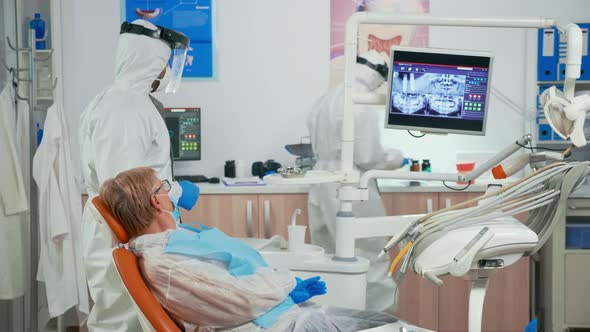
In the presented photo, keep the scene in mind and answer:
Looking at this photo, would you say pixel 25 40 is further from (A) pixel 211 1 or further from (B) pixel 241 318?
(B) pixel 241 318

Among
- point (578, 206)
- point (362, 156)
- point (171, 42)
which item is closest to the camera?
point (171, 42)

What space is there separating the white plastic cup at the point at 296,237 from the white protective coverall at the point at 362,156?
0.99 metres

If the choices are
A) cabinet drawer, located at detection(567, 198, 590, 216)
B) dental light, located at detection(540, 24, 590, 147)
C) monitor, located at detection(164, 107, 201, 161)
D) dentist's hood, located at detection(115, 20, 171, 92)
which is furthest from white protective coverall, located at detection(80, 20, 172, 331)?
cabinet drawer, located at detection(567, 198, 590, 216)

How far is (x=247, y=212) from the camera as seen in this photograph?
12.7 feet

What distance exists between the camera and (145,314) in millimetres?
1860

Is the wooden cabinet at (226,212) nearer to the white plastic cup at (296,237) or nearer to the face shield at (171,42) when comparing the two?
the face shield at (171,42)

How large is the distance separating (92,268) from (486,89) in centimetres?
170

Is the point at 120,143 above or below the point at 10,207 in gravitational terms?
above

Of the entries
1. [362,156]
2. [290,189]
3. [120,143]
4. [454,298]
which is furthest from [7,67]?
[454,298]

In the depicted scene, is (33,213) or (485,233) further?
(33,213)

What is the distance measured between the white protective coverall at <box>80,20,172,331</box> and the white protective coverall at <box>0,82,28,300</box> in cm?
75

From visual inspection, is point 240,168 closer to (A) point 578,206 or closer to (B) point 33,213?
(B) point 33,213

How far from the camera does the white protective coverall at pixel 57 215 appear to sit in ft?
12.1

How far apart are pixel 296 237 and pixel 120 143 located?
30.1 inches
